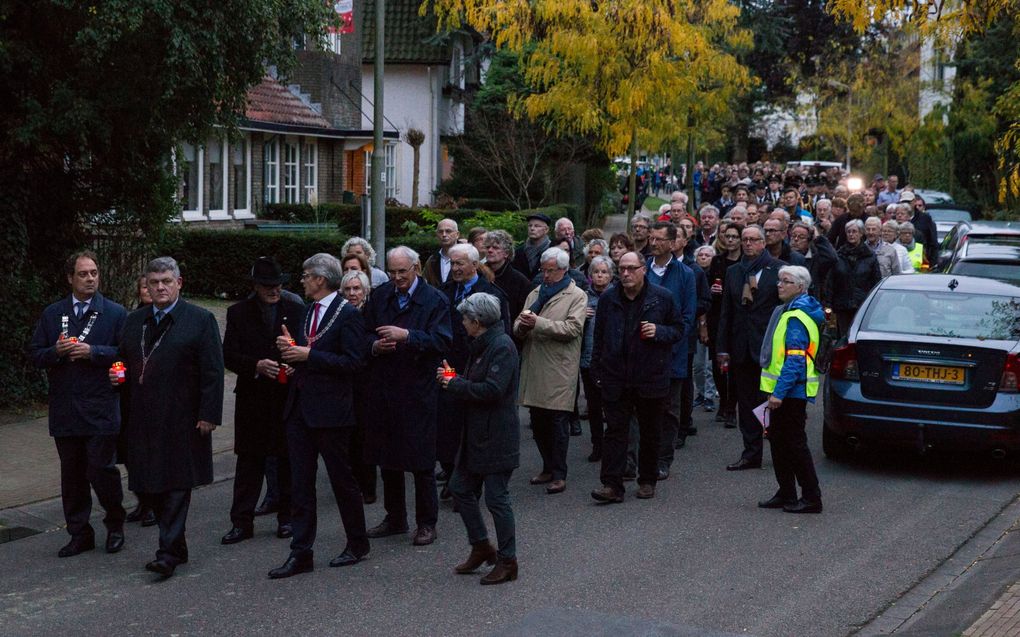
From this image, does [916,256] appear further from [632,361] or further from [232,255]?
[232,255]

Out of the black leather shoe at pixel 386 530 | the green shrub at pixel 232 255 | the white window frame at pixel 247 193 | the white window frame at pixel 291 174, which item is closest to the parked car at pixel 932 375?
the black leather shoe at pixel 386 530

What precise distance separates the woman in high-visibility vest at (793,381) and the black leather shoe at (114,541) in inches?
176

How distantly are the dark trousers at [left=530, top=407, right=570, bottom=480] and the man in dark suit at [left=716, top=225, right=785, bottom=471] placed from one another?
62.3 inches

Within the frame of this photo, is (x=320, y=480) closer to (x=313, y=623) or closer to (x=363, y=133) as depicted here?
(x=313, y=623)

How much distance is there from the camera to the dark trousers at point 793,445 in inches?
359

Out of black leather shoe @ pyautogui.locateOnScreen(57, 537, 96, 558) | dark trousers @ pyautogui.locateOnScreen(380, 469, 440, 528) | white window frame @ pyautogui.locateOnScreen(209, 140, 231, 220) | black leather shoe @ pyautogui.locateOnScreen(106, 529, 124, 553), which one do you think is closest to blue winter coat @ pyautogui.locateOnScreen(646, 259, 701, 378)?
dark trousers @ pyautogui.locateOnScreen(380, 469, 440, 528)

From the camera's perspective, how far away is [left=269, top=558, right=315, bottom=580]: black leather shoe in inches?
300

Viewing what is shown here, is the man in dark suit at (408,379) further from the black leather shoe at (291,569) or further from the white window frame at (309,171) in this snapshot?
the white window frame at (309,171)

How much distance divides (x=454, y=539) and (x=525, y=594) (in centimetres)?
136

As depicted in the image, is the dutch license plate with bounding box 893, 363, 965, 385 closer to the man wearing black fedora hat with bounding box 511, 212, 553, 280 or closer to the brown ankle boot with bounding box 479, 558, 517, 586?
the man wearing black fedora hat with bounding box 511, 212, 553, 280

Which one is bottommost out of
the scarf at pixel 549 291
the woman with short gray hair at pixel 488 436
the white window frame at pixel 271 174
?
the woman with short gray hair at pixel 488 436

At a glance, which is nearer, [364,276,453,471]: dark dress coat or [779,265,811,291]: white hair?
[364,276,453,471]: dark dress coat

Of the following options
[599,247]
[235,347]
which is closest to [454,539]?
[235,347]

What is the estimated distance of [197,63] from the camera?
1154 centimetres
